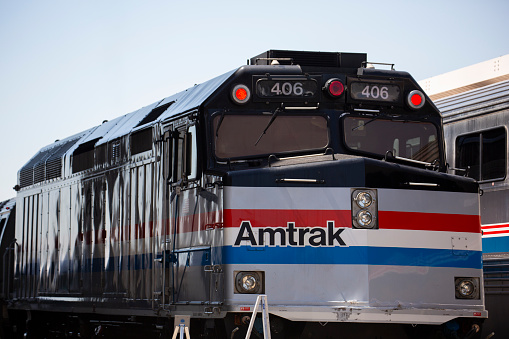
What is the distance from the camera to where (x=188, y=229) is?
10.0m

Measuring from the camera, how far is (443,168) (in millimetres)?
10258

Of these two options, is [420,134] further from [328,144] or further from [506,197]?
[506,197]

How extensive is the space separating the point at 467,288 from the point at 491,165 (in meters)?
4.10

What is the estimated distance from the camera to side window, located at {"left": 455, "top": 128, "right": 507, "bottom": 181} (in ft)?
42.0

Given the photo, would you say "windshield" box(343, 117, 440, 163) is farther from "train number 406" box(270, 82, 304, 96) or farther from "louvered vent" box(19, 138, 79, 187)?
"louvered vent" box(19, 138, 79, 187)

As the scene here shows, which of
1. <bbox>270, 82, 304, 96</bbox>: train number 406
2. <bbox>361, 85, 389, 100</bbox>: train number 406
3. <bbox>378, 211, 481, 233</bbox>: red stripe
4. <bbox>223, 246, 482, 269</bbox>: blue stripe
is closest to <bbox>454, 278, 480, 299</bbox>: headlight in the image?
<bbox>378, 211, 481, 233</bbox>: red stripe

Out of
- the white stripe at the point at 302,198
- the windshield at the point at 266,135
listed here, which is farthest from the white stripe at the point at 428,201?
the windshield at the point at 266,135

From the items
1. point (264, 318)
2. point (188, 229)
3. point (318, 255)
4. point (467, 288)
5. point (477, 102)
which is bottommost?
point (264, 318)

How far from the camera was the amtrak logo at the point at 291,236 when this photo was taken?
29.5ft

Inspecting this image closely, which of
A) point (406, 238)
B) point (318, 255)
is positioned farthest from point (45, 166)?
point (406, 238)

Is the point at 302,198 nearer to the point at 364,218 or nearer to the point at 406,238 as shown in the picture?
the point at 364,218

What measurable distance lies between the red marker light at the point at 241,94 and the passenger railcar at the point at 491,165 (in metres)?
4.19

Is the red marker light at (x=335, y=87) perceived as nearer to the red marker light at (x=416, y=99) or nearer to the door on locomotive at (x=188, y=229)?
the red marker light at (x=416, y=99)

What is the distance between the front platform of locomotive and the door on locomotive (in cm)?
31
